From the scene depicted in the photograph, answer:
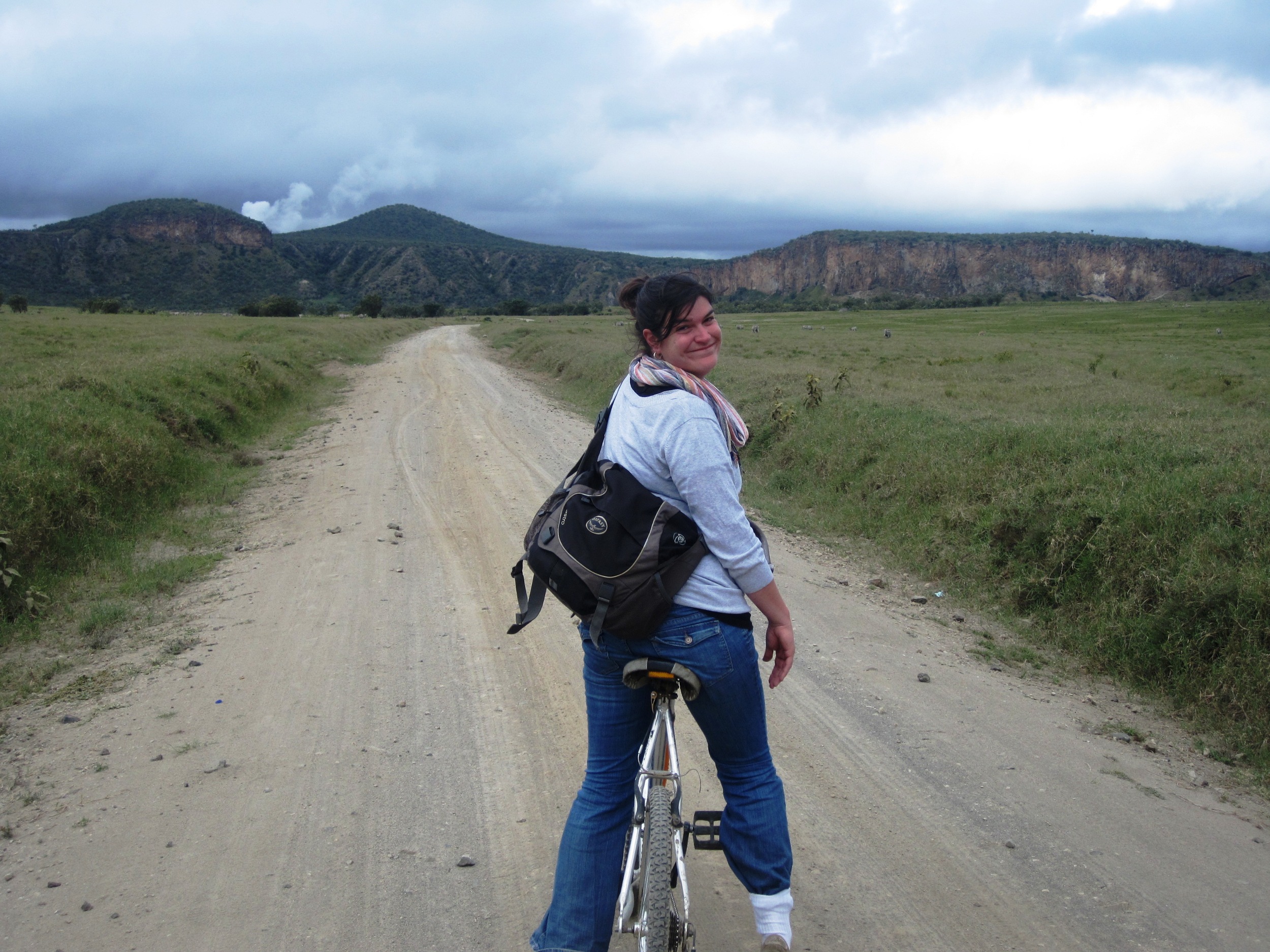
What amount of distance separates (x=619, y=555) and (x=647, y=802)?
731 millimetres

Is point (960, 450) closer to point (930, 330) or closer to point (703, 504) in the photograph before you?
point (703, 504)

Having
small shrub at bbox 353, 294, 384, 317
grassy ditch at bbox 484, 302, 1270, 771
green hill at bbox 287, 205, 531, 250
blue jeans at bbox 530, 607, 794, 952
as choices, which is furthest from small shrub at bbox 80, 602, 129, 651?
green hill at bbox 287, 205, 531, 250

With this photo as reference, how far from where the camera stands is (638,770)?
7.87 feet

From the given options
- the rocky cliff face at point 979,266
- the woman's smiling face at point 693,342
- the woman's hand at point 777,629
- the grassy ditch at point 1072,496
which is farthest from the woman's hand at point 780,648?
the rocky cliff face at point 979,266

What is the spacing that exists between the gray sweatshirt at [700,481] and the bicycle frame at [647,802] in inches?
13.9

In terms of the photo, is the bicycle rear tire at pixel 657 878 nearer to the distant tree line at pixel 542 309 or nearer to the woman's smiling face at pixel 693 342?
the woman's smiling face at pixel 693 342

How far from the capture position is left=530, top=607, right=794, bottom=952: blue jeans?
2.14 m

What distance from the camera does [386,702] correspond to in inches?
170

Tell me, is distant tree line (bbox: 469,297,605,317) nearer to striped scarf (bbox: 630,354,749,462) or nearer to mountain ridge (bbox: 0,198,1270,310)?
mountain ridge (bbox: 0,198,1270,310)

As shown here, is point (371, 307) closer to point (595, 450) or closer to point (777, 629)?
point (595, 450)

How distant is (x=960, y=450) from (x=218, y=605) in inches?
269

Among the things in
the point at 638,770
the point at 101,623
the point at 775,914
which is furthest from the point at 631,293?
the point at 101,623

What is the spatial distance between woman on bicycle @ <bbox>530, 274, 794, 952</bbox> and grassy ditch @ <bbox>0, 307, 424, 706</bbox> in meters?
3.83

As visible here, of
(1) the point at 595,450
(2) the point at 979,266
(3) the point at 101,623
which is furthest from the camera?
(2) the point at 979,266
